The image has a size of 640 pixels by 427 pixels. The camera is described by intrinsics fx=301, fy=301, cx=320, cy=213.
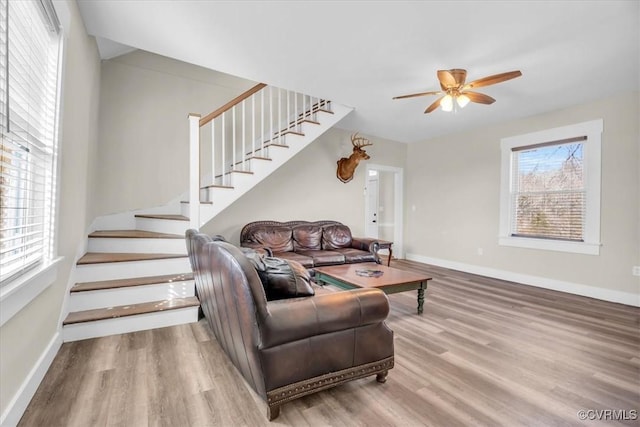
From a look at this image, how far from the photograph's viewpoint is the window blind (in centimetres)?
416

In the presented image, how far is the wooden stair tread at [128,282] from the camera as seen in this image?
2632mm

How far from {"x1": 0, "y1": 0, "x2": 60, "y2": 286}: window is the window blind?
222 inches

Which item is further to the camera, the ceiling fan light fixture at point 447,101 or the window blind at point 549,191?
the window blind at point 549,191

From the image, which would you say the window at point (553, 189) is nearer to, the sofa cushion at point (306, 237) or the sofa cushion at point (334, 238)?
the sofa cushion at point (334, 238)

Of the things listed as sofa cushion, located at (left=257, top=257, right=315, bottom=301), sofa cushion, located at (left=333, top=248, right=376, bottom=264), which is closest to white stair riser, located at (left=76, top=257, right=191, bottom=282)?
sofa cushion, located at (left=257, top=257, right=315, bottom=301)

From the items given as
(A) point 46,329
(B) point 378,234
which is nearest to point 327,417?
(A) point 46,329

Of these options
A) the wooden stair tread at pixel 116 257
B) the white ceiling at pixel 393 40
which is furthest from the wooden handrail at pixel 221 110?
the wooden stair tread at pixel 116 257

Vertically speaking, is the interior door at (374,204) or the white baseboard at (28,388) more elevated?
the interior door at (374,204)

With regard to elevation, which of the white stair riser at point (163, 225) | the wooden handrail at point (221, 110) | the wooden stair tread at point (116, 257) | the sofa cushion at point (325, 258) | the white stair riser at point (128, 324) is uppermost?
the wooden handrail at point (221, 110)

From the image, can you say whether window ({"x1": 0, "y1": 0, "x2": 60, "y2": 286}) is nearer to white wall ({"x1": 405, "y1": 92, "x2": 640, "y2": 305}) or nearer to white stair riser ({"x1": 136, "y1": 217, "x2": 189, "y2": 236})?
white stair riser ({"x1": 136, "y1": 217, "x2": 189, "y2": 236})

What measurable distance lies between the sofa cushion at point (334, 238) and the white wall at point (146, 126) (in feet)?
7.53

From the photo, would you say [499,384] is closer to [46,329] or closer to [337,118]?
[46,329]

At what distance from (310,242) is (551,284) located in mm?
3579

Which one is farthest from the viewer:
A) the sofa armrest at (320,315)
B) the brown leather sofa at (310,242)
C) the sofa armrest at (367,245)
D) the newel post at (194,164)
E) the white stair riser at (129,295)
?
the sofa armrest at (367,245)
